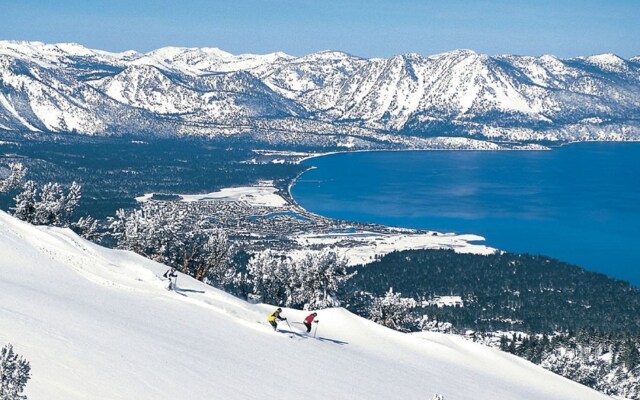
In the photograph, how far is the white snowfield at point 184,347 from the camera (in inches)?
1086

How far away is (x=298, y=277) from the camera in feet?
235

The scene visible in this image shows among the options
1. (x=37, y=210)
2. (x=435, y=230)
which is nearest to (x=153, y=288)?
(x=37, y=210)

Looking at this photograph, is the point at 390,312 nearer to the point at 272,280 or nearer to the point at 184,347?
the point at 272,280

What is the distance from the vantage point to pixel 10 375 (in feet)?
61.9

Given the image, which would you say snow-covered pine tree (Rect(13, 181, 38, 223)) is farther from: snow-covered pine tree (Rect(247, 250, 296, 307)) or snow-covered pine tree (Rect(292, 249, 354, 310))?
snow-covered pine tree (Rect(292, 249, 354, 310))

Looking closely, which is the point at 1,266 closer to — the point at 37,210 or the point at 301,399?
the point at 301,399

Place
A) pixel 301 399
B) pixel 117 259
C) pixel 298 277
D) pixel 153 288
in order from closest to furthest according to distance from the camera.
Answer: pixel 301 399, pixel 153 288, pixel 117 259, pixel 298 277

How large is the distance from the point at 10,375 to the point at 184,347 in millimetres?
14393

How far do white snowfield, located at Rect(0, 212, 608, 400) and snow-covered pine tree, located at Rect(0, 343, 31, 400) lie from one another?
15.5 feet

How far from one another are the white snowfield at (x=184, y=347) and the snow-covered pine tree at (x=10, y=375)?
4724 millimetres

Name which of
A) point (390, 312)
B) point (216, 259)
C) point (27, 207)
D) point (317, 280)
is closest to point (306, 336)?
point (390, 312)

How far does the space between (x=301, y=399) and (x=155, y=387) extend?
567 centimetres

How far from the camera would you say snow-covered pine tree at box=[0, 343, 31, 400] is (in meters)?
18.7

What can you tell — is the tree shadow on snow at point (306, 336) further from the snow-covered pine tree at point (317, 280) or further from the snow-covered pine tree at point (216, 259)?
the snow-covered pine tree at point (216, 259)
